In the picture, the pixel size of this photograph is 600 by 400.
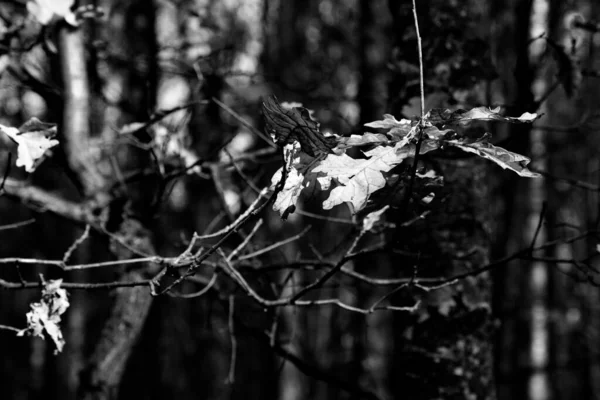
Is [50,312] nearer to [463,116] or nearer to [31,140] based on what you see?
[31,140]

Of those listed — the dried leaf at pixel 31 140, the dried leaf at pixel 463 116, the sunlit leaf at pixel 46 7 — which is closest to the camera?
the dried leaf at pixel 463 116

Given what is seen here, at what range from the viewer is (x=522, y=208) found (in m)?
7.17

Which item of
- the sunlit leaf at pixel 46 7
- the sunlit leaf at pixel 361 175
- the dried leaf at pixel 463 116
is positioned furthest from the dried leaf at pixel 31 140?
the dried leaf at pixel 463 116

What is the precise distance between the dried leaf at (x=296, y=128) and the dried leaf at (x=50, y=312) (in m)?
0.72

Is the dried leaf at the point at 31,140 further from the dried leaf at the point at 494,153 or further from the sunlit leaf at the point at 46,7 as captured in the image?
the dried leaf at the point at 494,153

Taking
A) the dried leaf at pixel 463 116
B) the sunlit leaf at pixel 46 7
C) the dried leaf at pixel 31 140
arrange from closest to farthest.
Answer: the dried leaf at pixel 463 116 → the dried leaf at pixel 31 140 → the sunlit leaf at pixel 46 7

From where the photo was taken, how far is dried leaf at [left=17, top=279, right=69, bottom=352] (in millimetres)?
1318

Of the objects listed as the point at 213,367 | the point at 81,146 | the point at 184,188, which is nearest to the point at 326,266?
the point at 81,146

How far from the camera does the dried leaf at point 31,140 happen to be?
1.23 m

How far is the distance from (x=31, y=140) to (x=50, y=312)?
17.3 inches

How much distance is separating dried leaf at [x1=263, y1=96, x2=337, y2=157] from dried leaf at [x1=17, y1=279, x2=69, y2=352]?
0.72 meters

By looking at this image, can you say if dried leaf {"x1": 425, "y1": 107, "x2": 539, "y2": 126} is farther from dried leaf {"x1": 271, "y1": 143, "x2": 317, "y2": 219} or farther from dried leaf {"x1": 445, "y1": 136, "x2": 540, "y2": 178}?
dried leaf {"x1": 271, "y1": 143, "x2": 317, "y2": 219}

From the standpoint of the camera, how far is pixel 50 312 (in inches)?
53.3

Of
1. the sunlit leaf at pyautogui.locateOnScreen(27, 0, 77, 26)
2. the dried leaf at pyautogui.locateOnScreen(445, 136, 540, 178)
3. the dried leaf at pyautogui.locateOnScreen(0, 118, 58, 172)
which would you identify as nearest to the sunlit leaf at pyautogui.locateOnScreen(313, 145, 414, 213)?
the dried leaf at pyautogui.locateOnScreen(445, 136, 540, 178)
